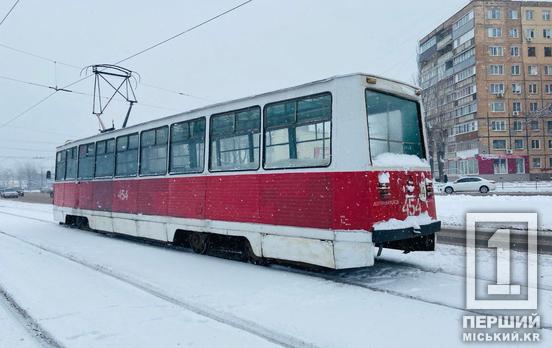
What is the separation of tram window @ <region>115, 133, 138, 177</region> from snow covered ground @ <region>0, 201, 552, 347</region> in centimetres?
309

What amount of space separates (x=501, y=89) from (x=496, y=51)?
4522mm

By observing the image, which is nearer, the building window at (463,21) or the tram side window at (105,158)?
the tram side window at (105,158)

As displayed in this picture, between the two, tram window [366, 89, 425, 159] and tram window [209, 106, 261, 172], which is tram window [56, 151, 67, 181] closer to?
tram window [209, 106, 261, 172]

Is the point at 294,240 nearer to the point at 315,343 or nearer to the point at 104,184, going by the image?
the point at 315,343

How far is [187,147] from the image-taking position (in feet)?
30.9

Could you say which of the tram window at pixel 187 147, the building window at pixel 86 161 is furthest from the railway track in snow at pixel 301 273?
the building window at pixel 86 161

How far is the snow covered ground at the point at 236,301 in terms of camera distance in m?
4.45

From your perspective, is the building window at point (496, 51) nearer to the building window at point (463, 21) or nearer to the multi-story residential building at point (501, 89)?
the multi-story residential building at point (501, 89)

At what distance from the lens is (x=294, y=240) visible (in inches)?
275

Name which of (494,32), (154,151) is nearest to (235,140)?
(154,151)

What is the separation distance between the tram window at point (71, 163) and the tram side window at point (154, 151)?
17.3 ft

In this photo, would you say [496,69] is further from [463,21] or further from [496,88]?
[463,21]

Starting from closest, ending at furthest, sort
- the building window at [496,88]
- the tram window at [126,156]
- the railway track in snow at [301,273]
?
the railway track in snow at [301,273], the tram window at [126,156], the building window at [496,88]

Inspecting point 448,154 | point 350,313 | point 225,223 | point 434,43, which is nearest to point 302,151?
point 225,223
